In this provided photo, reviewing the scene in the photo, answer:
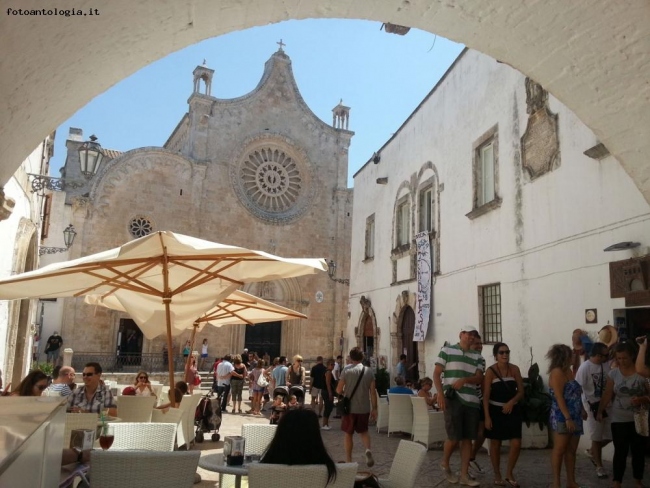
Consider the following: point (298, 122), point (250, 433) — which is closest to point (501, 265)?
point (250, 433)

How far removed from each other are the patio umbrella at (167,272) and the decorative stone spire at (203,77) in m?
22.1

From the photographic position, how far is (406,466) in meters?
3.82

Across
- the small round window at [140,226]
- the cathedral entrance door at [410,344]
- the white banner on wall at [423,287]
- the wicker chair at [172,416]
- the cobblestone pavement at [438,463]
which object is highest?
the small round window at [140,226]

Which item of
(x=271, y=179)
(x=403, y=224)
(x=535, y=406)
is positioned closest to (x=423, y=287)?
(x=403, y=224)

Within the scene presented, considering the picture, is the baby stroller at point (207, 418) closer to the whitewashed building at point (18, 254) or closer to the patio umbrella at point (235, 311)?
the patio umbrella at point (235, 311)

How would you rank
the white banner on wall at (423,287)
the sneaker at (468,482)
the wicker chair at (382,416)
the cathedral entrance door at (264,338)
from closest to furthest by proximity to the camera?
1. the sneaker at (468,482)
2. the wicker chair at (382,416)
3. the white banner on wall at (423,287)
4. the cathedral entrance door at (264,338)

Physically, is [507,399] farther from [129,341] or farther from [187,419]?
[129,341]

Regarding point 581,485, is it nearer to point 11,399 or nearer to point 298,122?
point 11,399

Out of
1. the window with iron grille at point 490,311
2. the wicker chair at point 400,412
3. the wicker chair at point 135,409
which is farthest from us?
the window with iron grille at point 490,311

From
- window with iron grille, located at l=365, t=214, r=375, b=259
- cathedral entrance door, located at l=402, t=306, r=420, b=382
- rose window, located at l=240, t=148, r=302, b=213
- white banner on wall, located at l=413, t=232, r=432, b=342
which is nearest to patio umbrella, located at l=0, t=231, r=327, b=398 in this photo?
white banner on wall, located at l=413, t=232, r=432, b=342

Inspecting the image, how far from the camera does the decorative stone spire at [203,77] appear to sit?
90.7 ft

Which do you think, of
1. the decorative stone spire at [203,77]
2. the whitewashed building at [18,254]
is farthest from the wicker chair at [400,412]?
the decorative stone spire at [203,77]

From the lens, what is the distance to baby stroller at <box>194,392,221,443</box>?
9242mm

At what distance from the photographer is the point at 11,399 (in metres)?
2.58
